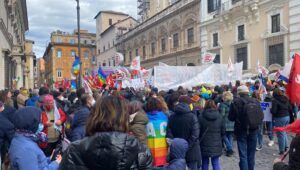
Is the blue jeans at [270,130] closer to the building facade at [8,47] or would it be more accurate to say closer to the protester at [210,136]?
the protester at [210,136]

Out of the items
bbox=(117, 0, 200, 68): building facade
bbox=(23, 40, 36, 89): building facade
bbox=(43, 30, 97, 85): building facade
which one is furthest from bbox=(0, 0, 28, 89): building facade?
bbox=(43, 30, 97, 85): building facade

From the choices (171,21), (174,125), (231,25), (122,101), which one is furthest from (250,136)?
(171,21)

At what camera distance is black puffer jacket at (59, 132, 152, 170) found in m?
2.14

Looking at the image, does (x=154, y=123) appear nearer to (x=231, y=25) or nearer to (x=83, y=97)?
(x=83, y=97)

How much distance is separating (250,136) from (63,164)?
16.8ft

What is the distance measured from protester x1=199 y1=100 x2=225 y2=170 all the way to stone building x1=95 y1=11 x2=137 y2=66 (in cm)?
4938

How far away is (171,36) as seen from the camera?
37.9 meters

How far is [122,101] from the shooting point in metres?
2.59

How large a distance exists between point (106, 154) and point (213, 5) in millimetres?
29014

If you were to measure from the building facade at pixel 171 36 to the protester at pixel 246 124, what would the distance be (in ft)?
84.9

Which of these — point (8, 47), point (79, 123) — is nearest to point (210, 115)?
point (79, 123)

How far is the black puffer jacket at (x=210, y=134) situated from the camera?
610 centimetres

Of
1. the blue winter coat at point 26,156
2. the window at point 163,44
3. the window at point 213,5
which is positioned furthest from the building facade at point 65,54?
the blue winter coat at point 26,156

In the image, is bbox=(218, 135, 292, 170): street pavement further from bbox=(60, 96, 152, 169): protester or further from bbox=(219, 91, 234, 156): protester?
bbox=(60, 96, 152, 169): protester
